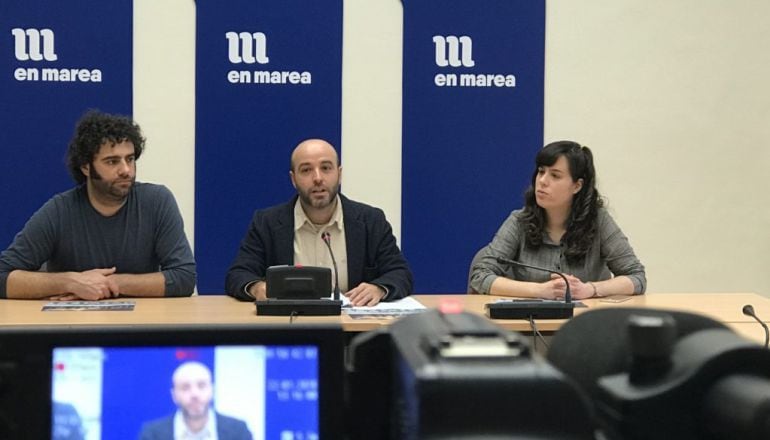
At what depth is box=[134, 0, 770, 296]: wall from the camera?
5129 mm

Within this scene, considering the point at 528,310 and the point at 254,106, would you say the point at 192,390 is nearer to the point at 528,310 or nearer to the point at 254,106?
the point at 528,310

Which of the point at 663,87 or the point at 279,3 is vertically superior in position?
the point at 279,3

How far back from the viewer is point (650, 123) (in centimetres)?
537

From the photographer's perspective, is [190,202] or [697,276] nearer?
[190,202]

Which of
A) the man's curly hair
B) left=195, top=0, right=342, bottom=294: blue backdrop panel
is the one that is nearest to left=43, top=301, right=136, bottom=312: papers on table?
the man's curly hair

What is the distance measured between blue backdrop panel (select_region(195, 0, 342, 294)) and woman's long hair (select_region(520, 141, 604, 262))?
1.27 metres

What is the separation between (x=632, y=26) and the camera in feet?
17.4

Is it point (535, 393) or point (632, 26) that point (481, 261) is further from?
point (535, 393)

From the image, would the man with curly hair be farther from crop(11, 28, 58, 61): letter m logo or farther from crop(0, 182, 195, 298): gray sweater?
crop(11, 28, 58, 61): letter m logo

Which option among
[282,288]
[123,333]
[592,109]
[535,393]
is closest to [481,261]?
[282,288]

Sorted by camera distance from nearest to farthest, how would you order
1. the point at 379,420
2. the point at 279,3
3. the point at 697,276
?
1. the point at 379,420
2. the point at 279,3
3. the point at 697,276

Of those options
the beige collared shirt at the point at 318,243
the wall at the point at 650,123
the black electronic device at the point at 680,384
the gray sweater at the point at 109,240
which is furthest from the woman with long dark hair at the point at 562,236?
the black electronic device at the point at 680,384

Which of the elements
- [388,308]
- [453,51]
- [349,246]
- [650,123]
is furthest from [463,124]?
[388,308]

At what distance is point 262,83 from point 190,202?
0.72 meters
